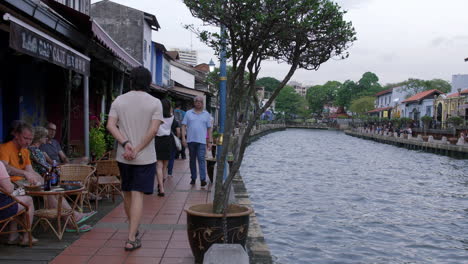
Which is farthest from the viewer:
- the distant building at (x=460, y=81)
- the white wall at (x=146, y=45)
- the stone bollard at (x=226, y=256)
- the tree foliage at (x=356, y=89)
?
the tree foliage at (x=356, y=89)

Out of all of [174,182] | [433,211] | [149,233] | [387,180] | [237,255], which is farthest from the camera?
[387,180]

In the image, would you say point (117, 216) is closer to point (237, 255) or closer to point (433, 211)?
point (237, 255)

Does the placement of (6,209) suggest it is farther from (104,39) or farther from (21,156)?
(104,39)

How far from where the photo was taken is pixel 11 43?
4.58m

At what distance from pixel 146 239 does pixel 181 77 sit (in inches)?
1492

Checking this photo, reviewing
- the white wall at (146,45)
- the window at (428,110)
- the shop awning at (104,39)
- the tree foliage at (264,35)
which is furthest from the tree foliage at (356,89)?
the tree foliage at (264,35)

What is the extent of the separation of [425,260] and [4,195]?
6.16 m

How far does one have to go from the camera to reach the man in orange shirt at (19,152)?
5.29m

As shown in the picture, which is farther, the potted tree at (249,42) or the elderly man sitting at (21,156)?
the elderly man sitting at (21,156)

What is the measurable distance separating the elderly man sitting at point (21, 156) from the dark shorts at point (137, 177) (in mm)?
1165

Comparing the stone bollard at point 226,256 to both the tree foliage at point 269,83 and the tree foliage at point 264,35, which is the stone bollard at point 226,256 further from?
the tree foliage at point 269,83

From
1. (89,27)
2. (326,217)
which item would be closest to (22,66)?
(89,27)

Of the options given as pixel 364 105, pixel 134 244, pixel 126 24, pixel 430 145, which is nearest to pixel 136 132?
pixel 134 244

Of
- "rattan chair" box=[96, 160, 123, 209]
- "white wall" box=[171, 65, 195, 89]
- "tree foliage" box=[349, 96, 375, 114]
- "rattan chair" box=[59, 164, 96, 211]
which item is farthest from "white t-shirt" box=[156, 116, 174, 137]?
"tree foliage" box=[349, 96, 375, 114]
